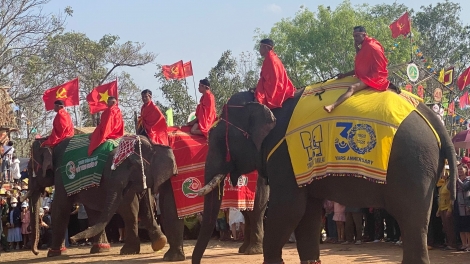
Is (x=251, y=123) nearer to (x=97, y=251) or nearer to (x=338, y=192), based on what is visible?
(x=338, y=192)

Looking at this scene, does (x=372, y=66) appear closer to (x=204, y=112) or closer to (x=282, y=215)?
(x=282, y=215)

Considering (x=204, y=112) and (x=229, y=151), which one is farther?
(x=204, y=112)

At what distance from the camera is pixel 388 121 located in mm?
6910

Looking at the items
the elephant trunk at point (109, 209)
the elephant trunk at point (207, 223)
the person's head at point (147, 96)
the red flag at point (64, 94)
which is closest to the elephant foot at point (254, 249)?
the elephant trunk at point (109, 209)

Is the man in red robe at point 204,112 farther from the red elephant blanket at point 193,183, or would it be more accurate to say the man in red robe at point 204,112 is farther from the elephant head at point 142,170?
the elephant head at point 142,170

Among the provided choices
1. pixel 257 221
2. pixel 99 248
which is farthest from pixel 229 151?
pixel 99 248

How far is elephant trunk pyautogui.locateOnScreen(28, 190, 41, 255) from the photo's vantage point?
41.1 ft

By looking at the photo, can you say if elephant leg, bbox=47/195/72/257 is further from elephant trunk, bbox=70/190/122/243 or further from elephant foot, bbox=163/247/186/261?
elephant foot, bbox=163/247/186/261

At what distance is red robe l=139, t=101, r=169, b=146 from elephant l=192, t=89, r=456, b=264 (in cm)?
336

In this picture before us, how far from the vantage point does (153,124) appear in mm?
11727

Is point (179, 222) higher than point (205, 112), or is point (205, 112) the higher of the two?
point (205, 112)

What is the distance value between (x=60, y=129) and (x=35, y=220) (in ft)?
5.77

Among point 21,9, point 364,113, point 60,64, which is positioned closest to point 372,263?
point 364,113

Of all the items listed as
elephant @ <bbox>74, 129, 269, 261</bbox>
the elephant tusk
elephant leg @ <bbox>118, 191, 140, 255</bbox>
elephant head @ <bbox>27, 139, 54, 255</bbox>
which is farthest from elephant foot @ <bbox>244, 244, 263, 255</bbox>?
elephant head @ <bbox>27, 139, 54, 255</bbox>
